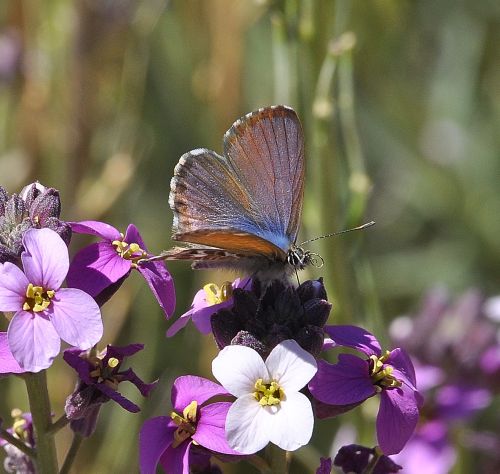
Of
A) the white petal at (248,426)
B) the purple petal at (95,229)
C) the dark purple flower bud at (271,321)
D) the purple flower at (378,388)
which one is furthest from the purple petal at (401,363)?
the purple petal at (95,229)

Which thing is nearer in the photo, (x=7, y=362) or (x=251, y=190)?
(x=7, y=362)

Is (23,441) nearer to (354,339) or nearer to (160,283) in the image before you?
(160,283)

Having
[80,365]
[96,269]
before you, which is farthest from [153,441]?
[96,269]

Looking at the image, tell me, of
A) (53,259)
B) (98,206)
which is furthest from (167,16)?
(53,259)

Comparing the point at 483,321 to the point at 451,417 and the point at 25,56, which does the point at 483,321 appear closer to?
the point at 451,417

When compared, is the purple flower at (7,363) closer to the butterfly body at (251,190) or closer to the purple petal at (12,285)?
the purple petal at (12,285)

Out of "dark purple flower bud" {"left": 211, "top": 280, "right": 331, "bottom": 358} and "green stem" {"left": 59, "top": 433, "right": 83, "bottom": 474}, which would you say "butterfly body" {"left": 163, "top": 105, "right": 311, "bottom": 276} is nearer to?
"dark purple flower bud" {"left": 211, "top": 280, "right": 331, "bottom": 358}
